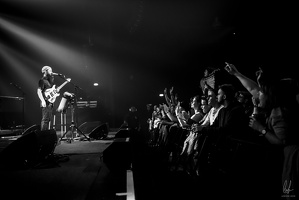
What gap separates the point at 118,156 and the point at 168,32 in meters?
6.98

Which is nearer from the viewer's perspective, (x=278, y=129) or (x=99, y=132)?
(x=278, y=129)

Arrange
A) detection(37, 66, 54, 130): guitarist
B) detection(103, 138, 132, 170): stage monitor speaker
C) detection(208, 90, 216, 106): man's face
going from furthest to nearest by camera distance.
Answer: detection(37, 66, 54, 130): guitarist < detection(208, 90, 216, 106): man's face < detection(103, 138, 132, 170): stage monitor speaker

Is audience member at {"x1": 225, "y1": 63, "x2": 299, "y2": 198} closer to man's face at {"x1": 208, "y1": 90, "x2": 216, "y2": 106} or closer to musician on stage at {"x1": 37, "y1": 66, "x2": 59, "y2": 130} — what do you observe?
man's face at {"x1": 208, "y1": 90, "x2": 216, "y2": 106}

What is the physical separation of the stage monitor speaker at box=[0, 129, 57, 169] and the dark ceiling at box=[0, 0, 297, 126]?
210 inches

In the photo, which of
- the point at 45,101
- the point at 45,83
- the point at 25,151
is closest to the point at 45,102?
the point at 45,101

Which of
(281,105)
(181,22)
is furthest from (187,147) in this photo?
(181,22)

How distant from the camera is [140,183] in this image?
289 centimetres

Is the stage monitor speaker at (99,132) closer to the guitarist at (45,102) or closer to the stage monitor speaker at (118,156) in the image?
the guitarist at (45,102)

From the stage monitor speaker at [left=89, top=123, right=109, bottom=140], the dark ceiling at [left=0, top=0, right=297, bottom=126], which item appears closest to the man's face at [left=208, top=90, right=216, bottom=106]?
the dark ceiling at [left=0, top=0, right=297, bottom=126]

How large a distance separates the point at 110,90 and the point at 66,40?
14.2 feet

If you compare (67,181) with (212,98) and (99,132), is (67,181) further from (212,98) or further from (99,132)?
(99,132)

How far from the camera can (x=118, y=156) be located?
314 centimetres

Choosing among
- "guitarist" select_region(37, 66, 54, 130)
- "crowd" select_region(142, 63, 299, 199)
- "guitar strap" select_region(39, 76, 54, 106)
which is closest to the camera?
"crowd" select_region(142, 63, 299, 199)

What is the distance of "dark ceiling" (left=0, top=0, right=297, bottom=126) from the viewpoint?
6.81 m
